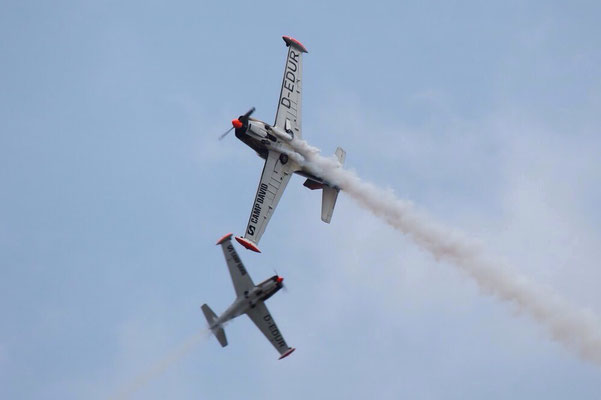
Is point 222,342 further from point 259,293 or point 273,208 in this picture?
point 273,208

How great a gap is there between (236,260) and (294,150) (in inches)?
355

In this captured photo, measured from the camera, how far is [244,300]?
73312mm

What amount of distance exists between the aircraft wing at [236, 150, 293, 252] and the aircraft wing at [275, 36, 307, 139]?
2083mm

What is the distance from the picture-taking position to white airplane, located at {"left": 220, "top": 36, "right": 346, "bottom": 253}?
78.4 meters

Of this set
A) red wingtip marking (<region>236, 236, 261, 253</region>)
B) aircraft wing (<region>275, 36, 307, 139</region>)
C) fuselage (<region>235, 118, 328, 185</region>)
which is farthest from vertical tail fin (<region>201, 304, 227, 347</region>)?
aircraft wing (<region>275, 36, 307, 139</region>)

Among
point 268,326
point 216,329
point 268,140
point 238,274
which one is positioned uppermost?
point 268,140

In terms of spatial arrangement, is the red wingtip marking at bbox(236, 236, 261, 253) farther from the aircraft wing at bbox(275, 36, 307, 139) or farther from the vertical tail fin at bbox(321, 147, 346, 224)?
the aircraft wing at bbox(275, 36, 307, 139)

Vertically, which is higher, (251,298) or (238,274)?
(238,274)

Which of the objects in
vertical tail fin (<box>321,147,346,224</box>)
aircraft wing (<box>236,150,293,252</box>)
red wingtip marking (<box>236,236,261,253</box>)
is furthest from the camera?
vertical tail fin (<box>321,147,346,224</box>)

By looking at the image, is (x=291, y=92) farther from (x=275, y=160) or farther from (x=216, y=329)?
(x=216, y=329)

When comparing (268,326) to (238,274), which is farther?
(268,326)

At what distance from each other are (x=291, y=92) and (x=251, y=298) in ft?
47.4

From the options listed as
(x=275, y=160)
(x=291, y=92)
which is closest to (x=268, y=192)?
(x=275, y=160)

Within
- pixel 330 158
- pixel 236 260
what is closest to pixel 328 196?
pixel 330 158
